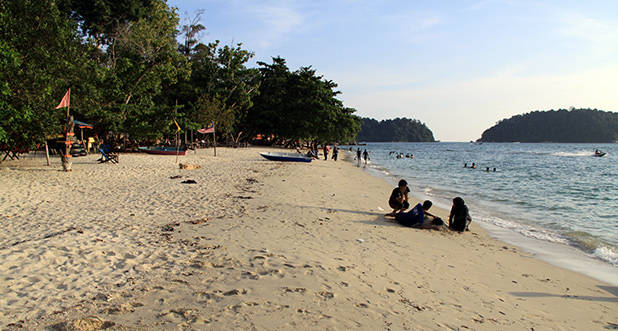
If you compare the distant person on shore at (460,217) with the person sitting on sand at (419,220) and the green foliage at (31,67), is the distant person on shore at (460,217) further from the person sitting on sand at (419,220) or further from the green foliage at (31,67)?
the green foliage at (31,67)

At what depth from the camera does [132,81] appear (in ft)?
81.4

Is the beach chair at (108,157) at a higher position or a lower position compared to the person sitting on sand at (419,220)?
higher

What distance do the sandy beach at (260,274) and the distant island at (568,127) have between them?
182 meters

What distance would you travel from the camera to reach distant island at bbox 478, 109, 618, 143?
14738cm

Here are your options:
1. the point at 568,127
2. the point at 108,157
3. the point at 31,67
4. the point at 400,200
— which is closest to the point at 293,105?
the point at 108,157

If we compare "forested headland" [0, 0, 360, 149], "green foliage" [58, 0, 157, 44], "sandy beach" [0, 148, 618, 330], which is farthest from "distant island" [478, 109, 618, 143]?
"sandy beach" [0, 148, 618, 330]

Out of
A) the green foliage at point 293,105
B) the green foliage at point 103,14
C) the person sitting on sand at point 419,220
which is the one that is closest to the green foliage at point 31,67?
the person sitting on sand at point 419,220

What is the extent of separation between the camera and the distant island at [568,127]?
147375mm

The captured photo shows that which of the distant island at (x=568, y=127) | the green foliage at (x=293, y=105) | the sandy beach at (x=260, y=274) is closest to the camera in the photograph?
the sandy beach at (x=260, y=274)

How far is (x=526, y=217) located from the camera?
12430 millimetres

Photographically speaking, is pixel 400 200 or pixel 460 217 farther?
pixel 400 200

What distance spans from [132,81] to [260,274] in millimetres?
24614

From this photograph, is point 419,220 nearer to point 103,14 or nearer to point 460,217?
point 460,217

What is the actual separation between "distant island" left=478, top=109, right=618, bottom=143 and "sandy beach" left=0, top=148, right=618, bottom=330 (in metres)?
182
